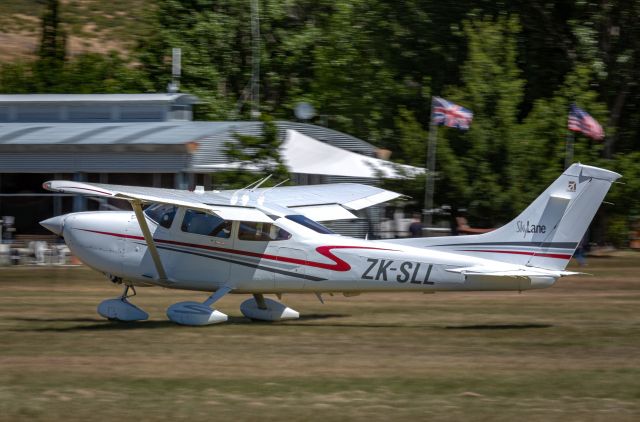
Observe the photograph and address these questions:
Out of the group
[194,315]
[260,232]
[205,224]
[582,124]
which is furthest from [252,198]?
[582,124]

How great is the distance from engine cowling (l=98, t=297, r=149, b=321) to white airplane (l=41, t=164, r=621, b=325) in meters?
0.01

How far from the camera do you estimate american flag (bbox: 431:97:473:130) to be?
2809 centimetres

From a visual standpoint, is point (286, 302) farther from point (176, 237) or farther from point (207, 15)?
point (207, 15)

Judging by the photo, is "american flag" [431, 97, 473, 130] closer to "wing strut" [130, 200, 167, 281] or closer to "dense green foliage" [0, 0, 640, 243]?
"dense green foliage" [0, 0, 640, 243]

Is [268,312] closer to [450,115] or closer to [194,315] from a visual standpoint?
[194,315]

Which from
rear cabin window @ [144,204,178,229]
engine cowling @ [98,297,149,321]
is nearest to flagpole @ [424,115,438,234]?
rear cabin window @ [144,204,178,229]

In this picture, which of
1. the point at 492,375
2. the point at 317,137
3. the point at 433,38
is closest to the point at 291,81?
the point at 433,38

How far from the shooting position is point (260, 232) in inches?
562

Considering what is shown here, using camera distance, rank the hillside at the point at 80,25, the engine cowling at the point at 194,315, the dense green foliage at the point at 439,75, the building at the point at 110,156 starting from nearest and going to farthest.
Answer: the engine cowling at the point at 194,315
the building at the point at 110,156
the dense green foliage at the point at 439,75
the hillside at the point at 80,25

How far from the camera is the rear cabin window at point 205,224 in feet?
47.0

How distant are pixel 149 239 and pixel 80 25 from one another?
8304cm

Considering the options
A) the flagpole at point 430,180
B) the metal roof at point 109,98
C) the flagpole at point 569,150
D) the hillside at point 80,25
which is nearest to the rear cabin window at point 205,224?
the flagpole at point 430,180

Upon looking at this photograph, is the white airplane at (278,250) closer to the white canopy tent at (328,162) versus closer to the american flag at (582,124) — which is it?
the white canopy tent at (328,162)

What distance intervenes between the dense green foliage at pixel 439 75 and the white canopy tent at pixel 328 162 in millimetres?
900
